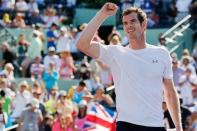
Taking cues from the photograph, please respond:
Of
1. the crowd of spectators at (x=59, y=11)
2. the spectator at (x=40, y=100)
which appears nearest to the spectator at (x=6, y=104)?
the spectator at (x=40, y=100)

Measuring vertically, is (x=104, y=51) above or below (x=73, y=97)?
above

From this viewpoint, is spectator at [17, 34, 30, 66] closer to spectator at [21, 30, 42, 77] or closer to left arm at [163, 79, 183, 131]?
spectator at [21, 30, 42, 77]

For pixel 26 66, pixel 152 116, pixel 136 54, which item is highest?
pixel 136 54

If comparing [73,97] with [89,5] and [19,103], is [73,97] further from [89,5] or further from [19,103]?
[89,5]

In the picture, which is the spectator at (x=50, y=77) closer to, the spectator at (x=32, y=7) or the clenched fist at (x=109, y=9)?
the spectator at (x=32, y=7)

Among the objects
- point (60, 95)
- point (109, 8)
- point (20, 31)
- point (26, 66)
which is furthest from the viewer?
point (20, 31)

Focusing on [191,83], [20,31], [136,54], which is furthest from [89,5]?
[136,54]

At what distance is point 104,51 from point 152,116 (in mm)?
631

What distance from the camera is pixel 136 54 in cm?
661

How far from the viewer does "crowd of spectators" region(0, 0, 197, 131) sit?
14.8m

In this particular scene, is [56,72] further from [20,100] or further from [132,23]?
[132,23]

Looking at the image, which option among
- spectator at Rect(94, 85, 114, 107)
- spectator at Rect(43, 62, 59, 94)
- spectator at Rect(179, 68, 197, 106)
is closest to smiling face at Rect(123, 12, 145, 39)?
spectator at Rect(94, 85, 114, 107)

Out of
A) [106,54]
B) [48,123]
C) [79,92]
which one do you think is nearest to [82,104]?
[48,123]

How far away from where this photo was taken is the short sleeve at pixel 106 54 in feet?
21.6
